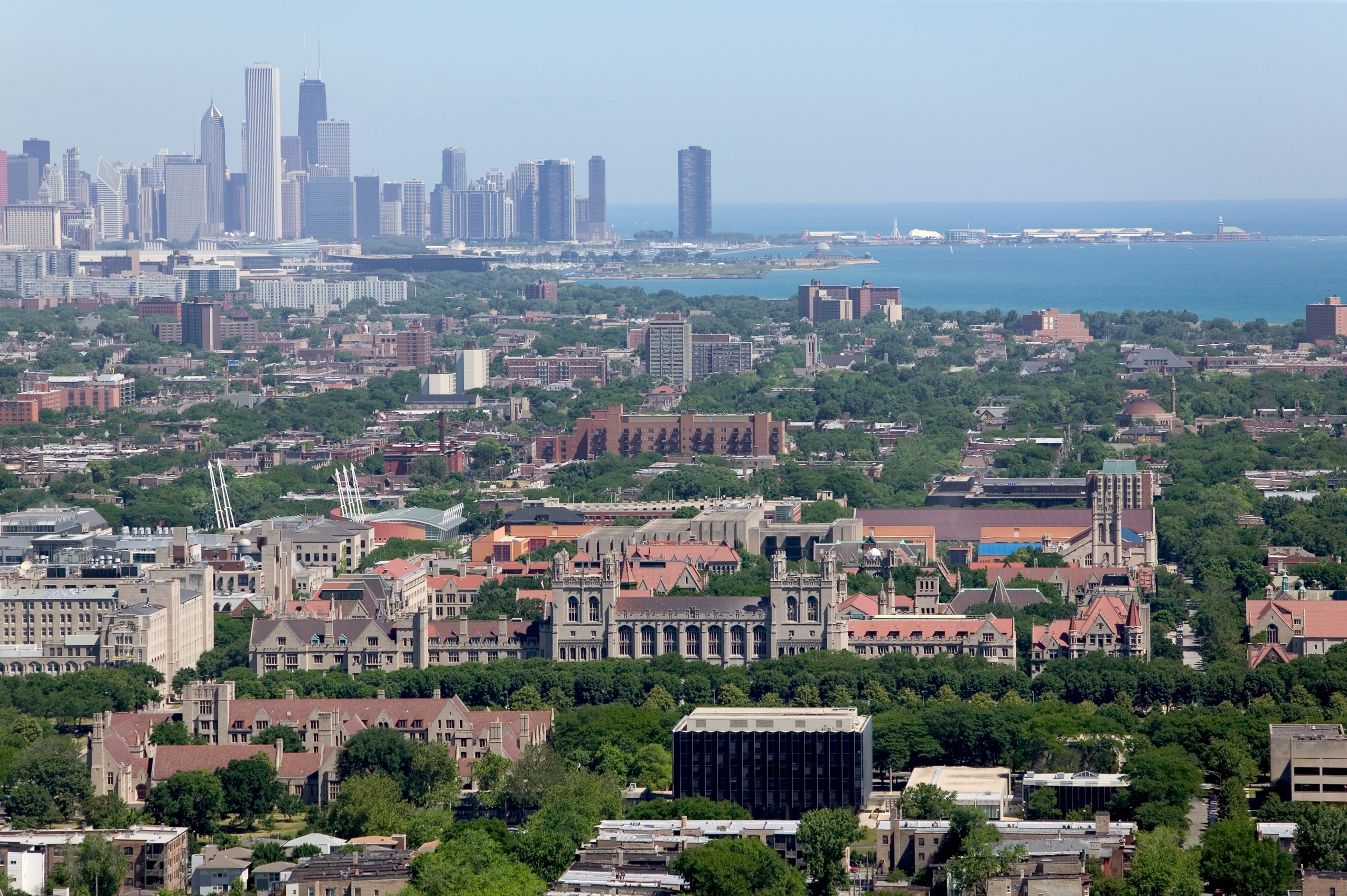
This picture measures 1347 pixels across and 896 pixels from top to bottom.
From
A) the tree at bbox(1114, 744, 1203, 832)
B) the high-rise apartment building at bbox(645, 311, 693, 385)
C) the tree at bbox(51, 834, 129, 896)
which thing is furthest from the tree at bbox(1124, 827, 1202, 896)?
the high-rise apartment building at bbox(645, 311, 693, 385)

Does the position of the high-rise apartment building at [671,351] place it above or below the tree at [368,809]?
above

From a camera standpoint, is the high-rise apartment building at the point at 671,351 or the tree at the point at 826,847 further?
the high-rise apartment building at the point at 671,351

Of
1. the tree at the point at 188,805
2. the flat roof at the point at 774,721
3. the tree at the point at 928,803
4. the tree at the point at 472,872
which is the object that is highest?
the flat roof at the point at 774,721

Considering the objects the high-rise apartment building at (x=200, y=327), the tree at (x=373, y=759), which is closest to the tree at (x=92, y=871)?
the tree at (x=373, y=759)

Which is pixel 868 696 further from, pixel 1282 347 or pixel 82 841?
pixel 1282 347

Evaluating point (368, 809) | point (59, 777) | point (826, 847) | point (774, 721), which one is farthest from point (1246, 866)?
point (59, 777)

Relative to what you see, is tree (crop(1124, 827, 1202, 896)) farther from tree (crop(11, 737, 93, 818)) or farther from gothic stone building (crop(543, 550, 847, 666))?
gothic stone building (crop(543, 550, 847, 666))

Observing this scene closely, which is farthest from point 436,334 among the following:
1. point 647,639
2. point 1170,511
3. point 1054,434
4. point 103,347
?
point 647,639

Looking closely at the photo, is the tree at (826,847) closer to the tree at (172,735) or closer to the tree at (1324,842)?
the tree at (1324,842)

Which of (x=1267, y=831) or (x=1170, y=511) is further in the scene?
(x=1170, y=511)
